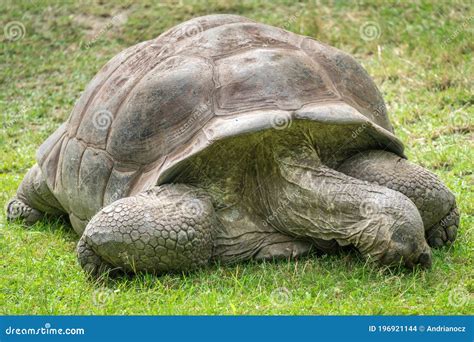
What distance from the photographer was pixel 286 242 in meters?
4.84

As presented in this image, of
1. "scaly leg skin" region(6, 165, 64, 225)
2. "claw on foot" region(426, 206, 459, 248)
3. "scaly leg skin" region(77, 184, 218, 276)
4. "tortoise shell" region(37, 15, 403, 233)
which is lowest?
"scaly leg skin" region(6, 165, 64, 225)

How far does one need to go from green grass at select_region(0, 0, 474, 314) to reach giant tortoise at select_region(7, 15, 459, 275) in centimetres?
16

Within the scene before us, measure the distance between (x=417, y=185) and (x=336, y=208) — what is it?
548 mm

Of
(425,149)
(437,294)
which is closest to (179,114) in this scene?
(437,294)

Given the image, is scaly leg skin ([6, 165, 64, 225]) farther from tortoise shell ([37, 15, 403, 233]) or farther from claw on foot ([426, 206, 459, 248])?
claw on foot ([426, 206, 459, 248])

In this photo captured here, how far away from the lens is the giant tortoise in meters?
4.48

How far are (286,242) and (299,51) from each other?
111 cm

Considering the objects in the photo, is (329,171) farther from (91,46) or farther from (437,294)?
(91,46)

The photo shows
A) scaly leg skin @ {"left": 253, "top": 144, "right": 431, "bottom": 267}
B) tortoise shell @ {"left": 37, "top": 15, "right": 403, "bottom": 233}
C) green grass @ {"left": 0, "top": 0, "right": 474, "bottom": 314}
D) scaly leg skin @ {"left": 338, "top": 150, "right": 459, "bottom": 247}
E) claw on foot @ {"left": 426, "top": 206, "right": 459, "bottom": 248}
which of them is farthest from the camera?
claw on foot @ {"left": 426, "top": 206, "right": 459, "bottom": 248}

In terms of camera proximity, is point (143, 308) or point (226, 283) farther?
point (226, 283)

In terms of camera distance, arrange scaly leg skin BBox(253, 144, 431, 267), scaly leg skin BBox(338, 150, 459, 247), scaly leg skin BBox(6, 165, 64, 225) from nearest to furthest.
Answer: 1. scaly leg skin BBox(253, 144, 431, 267)
2. scaly leg skin BBox(338, 150, 459, 247)
3. scaly leg skin BBox(6, 165, 64, 225)

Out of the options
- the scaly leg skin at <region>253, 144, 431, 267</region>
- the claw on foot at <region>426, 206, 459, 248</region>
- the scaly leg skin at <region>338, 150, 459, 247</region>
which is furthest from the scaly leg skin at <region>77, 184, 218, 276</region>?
the claw on foot at <region>426, 206, 459, 248</region>

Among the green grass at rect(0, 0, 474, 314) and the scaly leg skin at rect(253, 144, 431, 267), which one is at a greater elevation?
the scaly leg skin at rect(253, 144, 431, 267)
